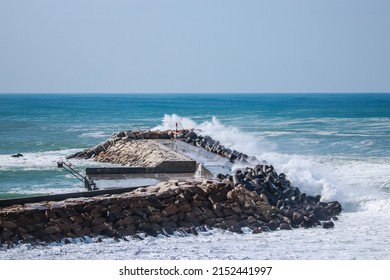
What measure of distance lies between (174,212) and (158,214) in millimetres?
180

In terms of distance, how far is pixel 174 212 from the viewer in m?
8.27

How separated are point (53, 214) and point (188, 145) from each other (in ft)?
22.6

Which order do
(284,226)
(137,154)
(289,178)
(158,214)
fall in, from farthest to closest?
(137,154), (289,178), (284,226), (158,214)

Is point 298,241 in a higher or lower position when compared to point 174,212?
lower

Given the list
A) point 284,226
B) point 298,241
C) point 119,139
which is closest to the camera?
point 298,241

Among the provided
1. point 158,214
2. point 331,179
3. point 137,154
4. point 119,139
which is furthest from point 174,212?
point 119,139

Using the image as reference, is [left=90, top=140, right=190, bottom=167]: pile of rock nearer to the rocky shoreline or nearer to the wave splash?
the wave splash

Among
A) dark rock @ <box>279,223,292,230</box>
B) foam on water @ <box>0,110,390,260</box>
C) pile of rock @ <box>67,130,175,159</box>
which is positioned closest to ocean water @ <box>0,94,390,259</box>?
foam on water @ <box>0,110,390,260</box>

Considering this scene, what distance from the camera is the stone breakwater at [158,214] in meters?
7.65

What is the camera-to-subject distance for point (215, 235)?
7977mm

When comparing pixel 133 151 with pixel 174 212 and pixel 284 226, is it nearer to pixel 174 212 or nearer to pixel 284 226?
pixel 174 212

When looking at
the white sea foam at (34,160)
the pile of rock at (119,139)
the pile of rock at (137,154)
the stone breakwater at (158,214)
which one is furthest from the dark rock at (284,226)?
the pile of rock at (119,139)

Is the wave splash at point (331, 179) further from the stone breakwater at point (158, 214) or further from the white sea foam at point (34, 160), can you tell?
the white sea foam at point (34, 160)
